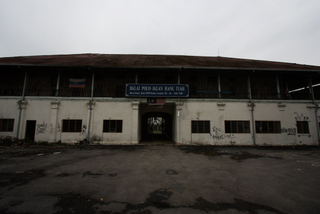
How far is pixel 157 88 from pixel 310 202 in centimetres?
1021

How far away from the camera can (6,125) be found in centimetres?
1167

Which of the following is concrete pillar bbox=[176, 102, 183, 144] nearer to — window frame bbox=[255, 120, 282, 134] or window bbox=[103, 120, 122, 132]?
window bbox=[103, 120, 122, 132]

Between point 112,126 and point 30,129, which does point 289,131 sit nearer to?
point 112,126

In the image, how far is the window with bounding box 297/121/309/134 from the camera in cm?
1234

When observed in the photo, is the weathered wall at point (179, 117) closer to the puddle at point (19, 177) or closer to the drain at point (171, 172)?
the drain at point (171, 172)

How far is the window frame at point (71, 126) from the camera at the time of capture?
11820 mm

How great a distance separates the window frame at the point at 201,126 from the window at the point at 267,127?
4271 millimetres

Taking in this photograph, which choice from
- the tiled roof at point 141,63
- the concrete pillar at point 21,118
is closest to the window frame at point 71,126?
the concrete pillar at point 21,118

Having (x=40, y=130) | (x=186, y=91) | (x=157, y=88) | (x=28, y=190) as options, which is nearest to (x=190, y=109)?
(x=186, y=91)

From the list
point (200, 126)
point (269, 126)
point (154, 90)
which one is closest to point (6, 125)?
point (154, 90)

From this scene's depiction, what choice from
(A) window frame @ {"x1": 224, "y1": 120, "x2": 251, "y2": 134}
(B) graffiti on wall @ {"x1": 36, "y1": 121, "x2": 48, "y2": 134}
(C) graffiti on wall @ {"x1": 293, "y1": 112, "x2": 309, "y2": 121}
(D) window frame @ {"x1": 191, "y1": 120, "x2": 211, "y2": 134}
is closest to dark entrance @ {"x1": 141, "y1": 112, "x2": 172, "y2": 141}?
(D) window frame @ {"x1": 191, "y1": 120, "x2": 211, "y2": 134}

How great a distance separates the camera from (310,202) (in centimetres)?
336

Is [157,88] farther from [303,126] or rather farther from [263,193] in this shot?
[303,126]

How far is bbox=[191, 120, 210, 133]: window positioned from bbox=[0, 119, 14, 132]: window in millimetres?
14869
